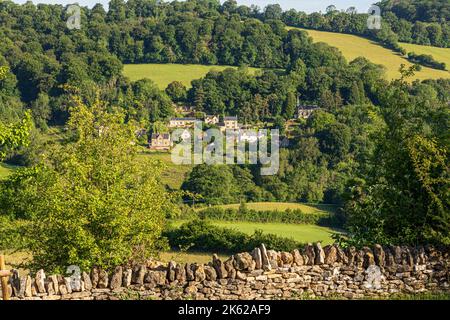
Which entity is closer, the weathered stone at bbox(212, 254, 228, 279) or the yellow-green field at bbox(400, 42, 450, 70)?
the weathered stone at bbox(212, 254, 228, 279)

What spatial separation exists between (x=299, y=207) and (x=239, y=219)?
10841mm

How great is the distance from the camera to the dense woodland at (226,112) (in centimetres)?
1588

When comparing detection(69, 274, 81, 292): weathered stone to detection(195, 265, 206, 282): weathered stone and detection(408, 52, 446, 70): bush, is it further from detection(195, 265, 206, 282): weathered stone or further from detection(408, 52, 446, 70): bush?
detection(408, 52, 446, 70): bush

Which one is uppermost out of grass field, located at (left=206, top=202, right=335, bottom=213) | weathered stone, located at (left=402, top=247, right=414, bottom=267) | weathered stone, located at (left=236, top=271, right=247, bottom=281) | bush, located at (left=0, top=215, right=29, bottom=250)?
weathered stone, located at (left=402, top=247, right=414, bottom=267)

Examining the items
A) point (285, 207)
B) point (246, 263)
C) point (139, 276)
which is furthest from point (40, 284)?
point (285, 207)

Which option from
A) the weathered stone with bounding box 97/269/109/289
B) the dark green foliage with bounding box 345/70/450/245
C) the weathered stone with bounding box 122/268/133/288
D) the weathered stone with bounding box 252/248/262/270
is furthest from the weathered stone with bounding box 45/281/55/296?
the dark green foliage with bounding box 345/70/450/245

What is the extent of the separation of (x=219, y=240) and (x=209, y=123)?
8504 cm

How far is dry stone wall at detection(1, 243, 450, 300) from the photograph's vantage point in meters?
12.7

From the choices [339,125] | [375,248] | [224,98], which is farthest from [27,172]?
[224,98]

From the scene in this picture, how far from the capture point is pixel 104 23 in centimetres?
17400

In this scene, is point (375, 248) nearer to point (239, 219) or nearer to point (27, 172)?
point (27, 172)

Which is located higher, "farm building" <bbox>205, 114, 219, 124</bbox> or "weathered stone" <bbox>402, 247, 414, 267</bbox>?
"weathered stone" <bbox>402, 247, 414, 267</bbox>

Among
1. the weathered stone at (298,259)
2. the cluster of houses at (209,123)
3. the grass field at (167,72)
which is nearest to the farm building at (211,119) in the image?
the cluster of houses at (209,123)

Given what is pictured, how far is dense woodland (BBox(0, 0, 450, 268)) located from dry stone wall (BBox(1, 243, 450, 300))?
3.17 ft
